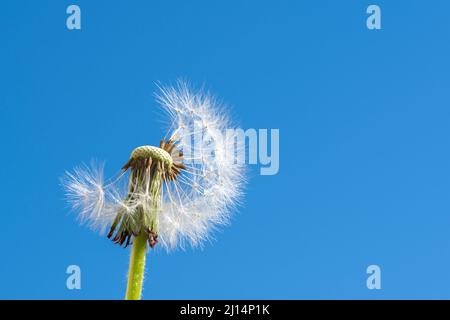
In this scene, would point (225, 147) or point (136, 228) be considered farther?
point (225, 147)

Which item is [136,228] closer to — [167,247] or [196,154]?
[167,247]
